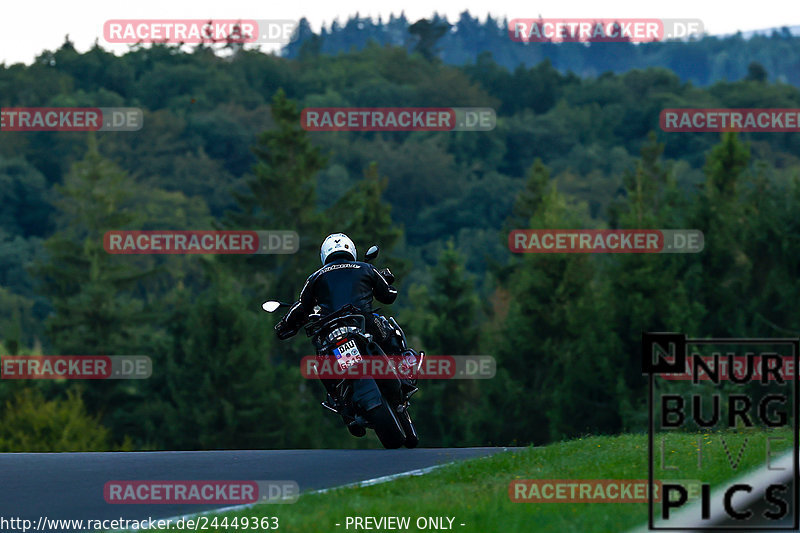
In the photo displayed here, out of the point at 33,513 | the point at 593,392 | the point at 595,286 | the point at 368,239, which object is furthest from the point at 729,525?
the point at 368,239

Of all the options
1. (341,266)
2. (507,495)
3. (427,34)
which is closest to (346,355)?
(341,266)

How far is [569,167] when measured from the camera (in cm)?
13688

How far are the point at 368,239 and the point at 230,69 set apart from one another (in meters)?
89.1

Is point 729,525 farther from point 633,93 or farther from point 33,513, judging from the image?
point 633,93

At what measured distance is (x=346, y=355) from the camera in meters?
14.6

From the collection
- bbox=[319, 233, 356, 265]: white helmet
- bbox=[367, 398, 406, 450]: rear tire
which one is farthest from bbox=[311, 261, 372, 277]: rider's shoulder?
bbox=[367, 398, 406, 450]: rear tire

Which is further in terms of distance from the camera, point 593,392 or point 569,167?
point 569,167
